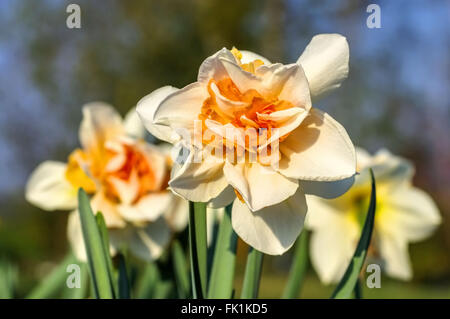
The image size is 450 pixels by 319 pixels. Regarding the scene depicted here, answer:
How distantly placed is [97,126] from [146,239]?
0.25 m

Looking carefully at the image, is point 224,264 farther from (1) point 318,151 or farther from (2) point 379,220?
(2) point 379,220

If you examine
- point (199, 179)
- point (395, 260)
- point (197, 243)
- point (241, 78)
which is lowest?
point (395, 260)

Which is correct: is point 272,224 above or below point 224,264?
above

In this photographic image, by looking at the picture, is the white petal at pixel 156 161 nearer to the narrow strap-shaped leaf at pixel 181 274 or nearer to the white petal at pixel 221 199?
the narrow strap-shaped leaf at pixel 181 274

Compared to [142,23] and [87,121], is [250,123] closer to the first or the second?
[87,121]

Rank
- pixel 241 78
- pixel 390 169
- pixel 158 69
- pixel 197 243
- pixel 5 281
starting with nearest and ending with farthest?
pixel 241 78, pixel 197 243, pixel 5 281, pixel 390 169, pixel 158 69

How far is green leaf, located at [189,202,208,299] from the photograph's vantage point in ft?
2.01

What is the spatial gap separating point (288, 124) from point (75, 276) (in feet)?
1.82

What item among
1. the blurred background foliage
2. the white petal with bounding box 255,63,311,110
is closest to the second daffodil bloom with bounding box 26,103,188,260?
the white petal with bounding box 255,63,311,110

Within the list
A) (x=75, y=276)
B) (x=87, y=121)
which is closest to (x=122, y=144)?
(x=87, y=121)

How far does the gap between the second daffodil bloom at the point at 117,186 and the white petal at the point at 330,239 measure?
342mm

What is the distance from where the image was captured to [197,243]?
653 millimetres

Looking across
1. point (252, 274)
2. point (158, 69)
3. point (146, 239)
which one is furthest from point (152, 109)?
point (158, 69)

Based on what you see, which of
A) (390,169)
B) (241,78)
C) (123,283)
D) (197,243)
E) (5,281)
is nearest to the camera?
(241,78)
